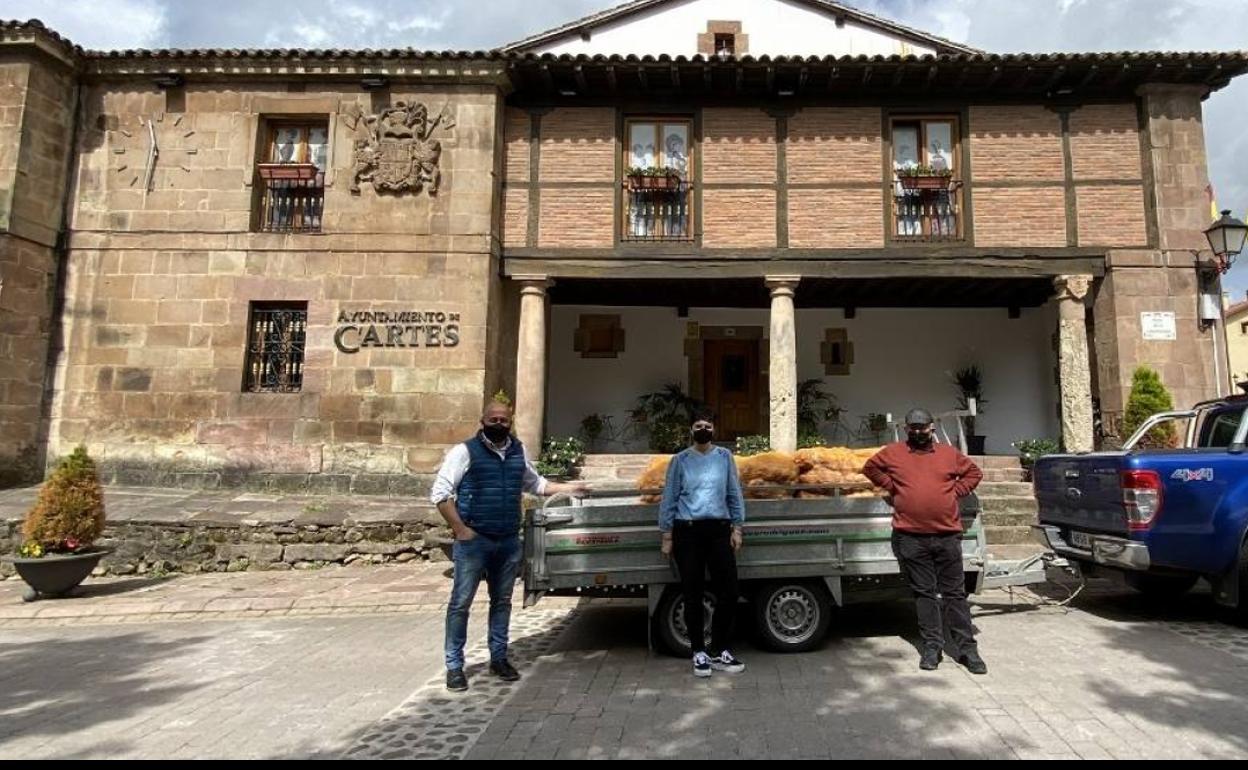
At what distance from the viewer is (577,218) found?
442 inches

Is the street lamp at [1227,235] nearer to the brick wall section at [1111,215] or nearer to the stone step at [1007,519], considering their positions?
the brick wall section at [1111,215]

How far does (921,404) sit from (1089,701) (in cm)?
1051

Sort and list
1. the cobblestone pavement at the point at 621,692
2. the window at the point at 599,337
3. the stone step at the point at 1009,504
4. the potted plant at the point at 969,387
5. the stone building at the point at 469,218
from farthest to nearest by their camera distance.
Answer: the window at the point at 599,337, the potted plant at the point at 969,387, the stone building at the point at 469,218, the stone step at the point at 1009,504, the cobblestone pavement at the point at 621,692

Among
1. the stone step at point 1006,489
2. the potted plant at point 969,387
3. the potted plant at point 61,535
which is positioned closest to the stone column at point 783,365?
the stone step at point 1006,489

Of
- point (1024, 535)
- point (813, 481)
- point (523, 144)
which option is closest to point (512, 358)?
point (523, 144)

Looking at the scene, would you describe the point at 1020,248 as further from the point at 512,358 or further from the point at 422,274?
the point at 422,274

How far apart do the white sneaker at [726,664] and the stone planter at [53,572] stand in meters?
6.93

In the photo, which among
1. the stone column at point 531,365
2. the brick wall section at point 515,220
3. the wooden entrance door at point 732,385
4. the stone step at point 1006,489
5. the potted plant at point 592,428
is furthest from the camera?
the wooden entrance door at point 732,385

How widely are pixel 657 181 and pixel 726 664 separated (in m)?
8.35

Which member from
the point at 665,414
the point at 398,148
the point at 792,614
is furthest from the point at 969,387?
the point at 398,148

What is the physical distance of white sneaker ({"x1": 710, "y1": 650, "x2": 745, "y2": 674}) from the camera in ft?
14.5

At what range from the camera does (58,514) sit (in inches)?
291

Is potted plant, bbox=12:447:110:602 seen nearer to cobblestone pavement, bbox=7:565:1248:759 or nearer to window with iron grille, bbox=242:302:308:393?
cobblestone pavement, bbox=7:565:1248:759

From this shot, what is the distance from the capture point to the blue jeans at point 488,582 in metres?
4.30
